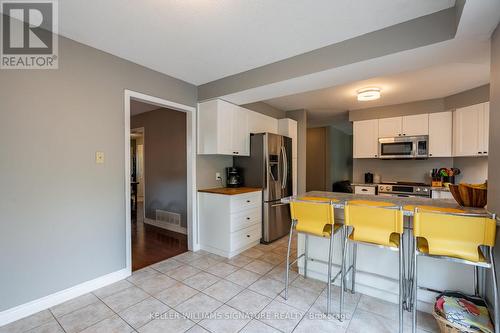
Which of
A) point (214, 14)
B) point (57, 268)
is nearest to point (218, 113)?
point (214, 14)

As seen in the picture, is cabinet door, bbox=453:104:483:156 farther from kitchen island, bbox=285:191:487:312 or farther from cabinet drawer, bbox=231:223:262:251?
cabinet drawer, bbox=231:223:262:251

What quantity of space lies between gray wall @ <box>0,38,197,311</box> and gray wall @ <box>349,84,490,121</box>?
176 inches

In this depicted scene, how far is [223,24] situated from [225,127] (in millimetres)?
1652

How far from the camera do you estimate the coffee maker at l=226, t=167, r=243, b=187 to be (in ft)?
12.7

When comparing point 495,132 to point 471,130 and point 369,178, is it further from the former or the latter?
point 369,178

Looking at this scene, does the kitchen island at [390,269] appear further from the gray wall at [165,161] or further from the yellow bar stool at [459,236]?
the gray wall at [165,161]

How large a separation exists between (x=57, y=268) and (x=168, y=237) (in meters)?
2.03

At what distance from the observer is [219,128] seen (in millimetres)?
3391

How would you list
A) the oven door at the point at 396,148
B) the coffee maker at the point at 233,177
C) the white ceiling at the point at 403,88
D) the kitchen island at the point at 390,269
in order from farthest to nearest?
the oven door at the point at 396,148, the coffee maker at the point at 233,177, the white ceiling at the point at 403,88, the kitchen island at the point at 390,269

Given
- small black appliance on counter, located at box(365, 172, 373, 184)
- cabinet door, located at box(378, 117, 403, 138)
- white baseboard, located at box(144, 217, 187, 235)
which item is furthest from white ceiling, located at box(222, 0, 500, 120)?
white baseboard, located at box(144, 217, 187, 235)

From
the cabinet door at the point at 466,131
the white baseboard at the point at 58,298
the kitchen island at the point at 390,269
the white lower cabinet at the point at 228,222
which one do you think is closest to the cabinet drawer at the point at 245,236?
the white lower cabinet at the point at 228,222

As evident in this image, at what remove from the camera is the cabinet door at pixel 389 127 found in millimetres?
4441

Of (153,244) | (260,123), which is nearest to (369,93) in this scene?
(260,123)

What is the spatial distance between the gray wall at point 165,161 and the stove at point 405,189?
3936 mm
